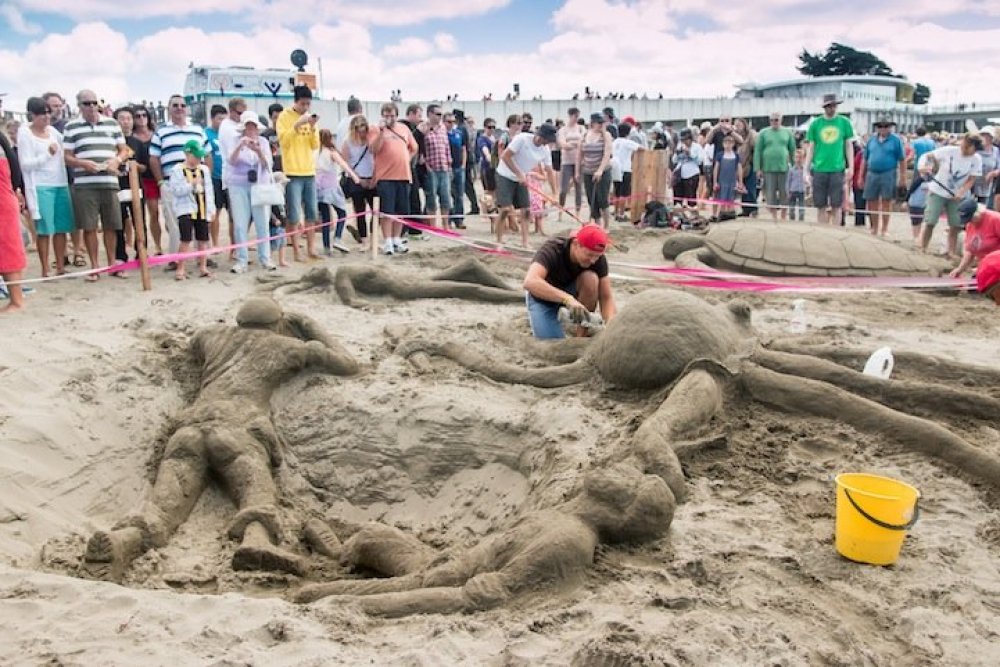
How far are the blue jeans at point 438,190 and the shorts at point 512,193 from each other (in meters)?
0.90

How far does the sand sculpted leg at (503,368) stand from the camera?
4.77 metres

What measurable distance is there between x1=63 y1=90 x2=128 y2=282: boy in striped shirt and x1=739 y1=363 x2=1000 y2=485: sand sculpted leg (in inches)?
248

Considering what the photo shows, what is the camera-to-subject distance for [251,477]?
4328 millimetres

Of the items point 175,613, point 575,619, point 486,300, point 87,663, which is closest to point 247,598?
point 175,613

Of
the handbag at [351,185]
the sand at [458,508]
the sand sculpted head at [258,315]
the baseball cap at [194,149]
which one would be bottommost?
the sand at [458,508]

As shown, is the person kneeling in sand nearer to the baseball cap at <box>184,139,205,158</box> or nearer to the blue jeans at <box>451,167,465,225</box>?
the baseball cap at <box>184,139,205,158</box>

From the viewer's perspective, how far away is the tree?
5978 cm

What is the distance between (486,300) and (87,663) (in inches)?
202

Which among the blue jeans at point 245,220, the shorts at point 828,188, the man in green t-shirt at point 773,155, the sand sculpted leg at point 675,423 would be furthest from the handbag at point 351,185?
the sand sculpted leg at point 675,423

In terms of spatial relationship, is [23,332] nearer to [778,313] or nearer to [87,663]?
[87,663]

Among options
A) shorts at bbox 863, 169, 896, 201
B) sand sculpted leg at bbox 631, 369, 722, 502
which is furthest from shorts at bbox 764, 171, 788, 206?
sand sculpted leg at bbox 631, 369, 722, 502

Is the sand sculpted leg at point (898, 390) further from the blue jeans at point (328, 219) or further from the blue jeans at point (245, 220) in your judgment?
the blue jeans at point (328, 219)

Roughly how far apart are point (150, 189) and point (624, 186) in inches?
306

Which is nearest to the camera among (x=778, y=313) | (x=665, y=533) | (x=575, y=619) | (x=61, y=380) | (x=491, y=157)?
(x=575, y=619)
